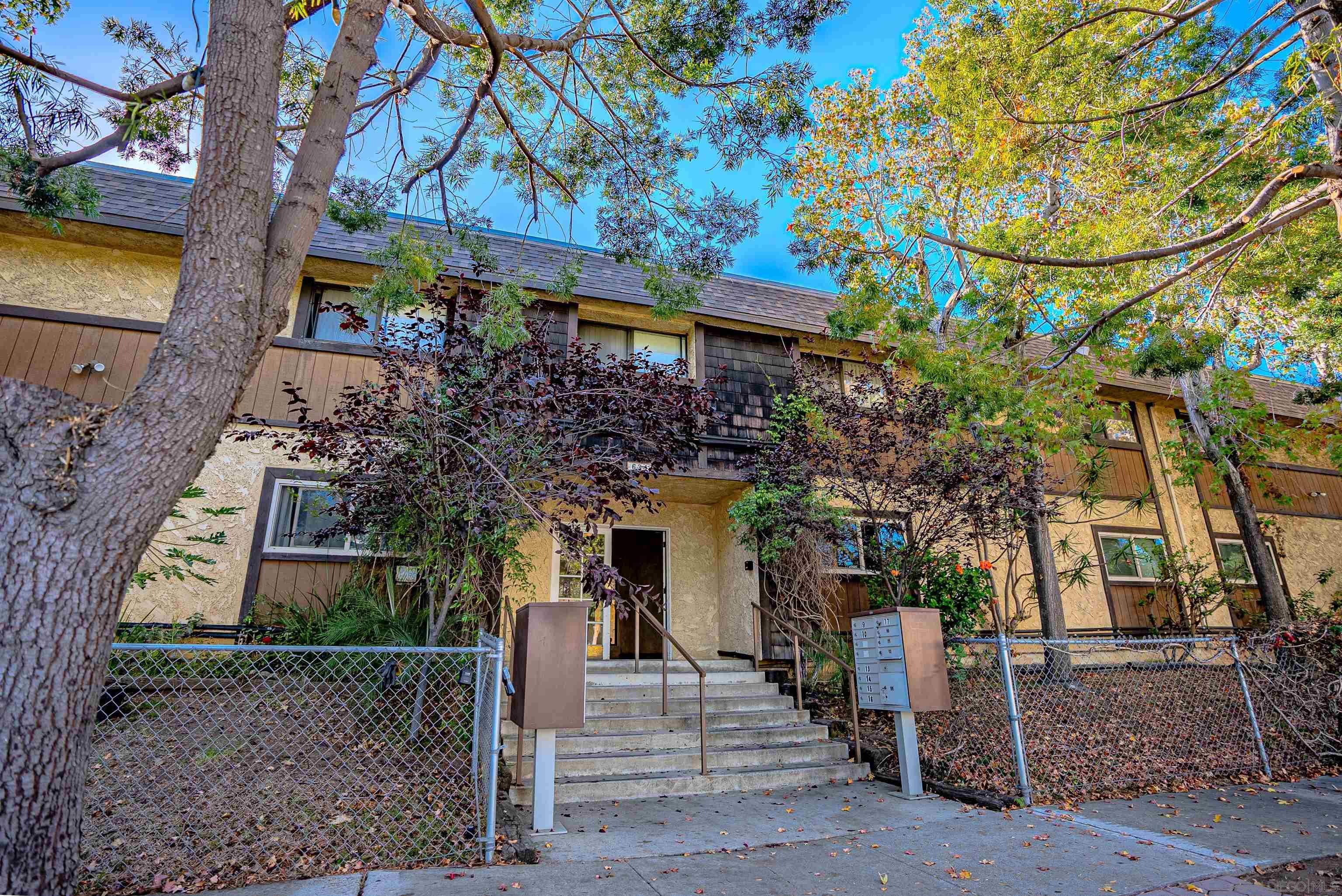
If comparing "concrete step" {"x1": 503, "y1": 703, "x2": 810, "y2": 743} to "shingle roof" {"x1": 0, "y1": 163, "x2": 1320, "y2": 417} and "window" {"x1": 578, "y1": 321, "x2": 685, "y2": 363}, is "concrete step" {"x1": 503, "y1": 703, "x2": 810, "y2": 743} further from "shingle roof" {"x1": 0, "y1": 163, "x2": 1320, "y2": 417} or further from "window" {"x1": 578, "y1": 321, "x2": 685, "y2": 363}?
"window" {"x1": 578, "y1": 321, "x2": 685, "y2": 363}

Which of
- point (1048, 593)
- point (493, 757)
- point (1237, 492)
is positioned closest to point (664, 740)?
point (493, 757)

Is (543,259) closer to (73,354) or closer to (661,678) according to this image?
(73,354)

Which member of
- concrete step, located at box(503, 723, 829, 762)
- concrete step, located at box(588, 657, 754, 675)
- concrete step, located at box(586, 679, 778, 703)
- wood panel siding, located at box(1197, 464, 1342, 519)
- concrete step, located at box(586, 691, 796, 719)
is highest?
wood panel siding, located at box(1197, 464, 1342, 519)

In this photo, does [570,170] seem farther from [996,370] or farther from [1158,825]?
[1158,825]

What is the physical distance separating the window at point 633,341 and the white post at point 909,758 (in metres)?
5.66

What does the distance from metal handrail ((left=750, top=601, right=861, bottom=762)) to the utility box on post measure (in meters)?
0.53

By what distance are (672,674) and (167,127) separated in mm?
7328

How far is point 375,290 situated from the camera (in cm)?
523

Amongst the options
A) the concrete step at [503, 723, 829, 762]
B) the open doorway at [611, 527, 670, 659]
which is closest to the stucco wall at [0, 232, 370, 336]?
the open doorway at [611, 527, 670, 659]

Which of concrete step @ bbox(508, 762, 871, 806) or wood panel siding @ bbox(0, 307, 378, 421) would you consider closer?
concrete step @ bbox(508, 762, 871, 806)

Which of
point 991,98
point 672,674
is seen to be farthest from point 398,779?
point 991,98

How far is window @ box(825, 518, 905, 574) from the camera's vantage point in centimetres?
793

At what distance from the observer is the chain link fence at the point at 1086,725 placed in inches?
224

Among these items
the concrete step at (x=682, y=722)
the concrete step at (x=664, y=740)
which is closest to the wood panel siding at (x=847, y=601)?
the concrete step at (x=682, y=722)
